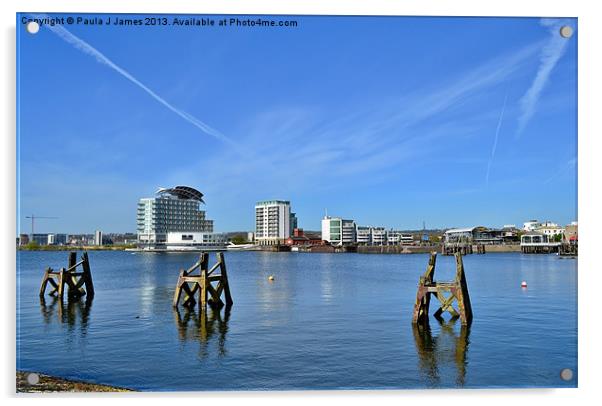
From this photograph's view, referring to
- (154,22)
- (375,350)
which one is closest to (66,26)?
(154,22)

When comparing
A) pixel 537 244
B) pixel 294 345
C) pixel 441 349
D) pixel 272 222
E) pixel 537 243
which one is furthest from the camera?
pixel 537 244

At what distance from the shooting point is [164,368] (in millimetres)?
9586

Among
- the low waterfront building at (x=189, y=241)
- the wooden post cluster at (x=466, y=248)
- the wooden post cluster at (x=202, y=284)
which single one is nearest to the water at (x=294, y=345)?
the wooden post cluster at (x=202, y=284)

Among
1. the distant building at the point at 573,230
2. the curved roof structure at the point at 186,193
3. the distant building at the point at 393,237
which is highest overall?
the curved roof structure at the point at 186,193

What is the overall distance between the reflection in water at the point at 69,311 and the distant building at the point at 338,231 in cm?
8118

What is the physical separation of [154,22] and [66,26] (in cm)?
147

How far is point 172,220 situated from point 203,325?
55.0m

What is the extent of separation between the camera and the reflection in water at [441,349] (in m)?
9.35

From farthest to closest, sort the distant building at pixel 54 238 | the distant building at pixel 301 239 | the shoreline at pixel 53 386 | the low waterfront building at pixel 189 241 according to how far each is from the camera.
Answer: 1. the distant building at pixel 301 239
2. the low waterfront building at pixel 189 241
3. the distant building at pixel 54 238
4. the shoreline at pixel 53 386

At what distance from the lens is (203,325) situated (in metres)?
→ 14.0

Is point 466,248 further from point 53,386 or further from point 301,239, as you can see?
point 53,386

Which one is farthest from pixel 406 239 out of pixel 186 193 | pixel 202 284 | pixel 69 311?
pixel 69 311

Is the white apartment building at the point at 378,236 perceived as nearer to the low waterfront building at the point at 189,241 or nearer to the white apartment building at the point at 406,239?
the white apartment building at the point at 406,239

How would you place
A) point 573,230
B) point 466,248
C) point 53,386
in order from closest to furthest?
point 53,386 → point 573,230 → point 466,248
